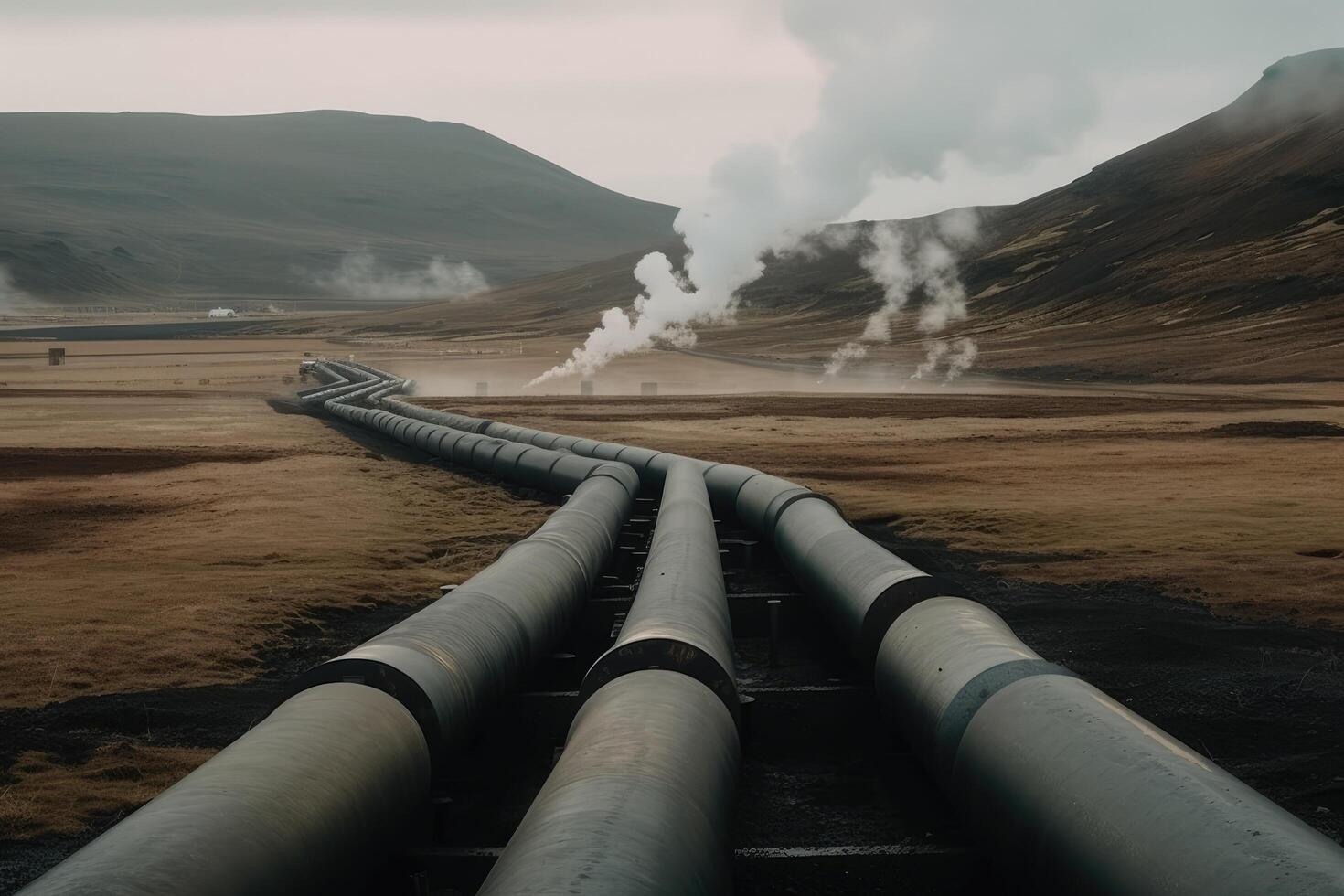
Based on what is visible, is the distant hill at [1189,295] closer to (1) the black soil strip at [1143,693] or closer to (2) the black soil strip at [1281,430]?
(2) the black soil strip at [1281,430]

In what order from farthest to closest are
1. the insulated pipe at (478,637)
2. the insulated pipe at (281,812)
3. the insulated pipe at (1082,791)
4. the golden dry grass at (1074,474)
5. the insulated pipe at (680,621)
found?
the golden dry grass at (1074,474) < the insulated pipe at (680,621) < the insulated pipe at (478,637) < the insulated pipe at (1082,791) < the insulated pipe at (281,812)

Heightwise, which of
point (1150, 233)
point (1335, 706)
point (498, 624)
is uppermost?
point (1150, 233)

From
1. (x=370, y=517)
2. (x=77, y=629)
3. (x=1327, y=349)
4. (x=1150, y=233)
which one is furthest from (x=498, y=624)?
(x=1150, y=233)

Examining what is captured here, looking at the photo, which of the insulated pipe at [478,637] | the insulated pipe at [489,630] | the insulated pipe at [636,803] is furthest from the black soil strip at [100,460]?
the insulated pipe at [636,803]

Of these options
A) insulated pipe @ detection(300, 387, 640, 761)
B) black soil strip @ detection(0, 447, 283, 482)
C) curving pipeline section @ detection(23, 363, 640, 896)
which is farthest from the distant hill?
curving pipeline section @ detection(23, 363, 640, 896)

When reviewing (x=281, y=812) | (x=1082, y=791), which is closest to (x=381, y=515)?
(x=281, y=812)

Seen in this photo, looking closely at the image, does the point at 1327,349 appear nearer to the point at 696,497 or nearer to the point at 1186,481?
the point at 1186,481
